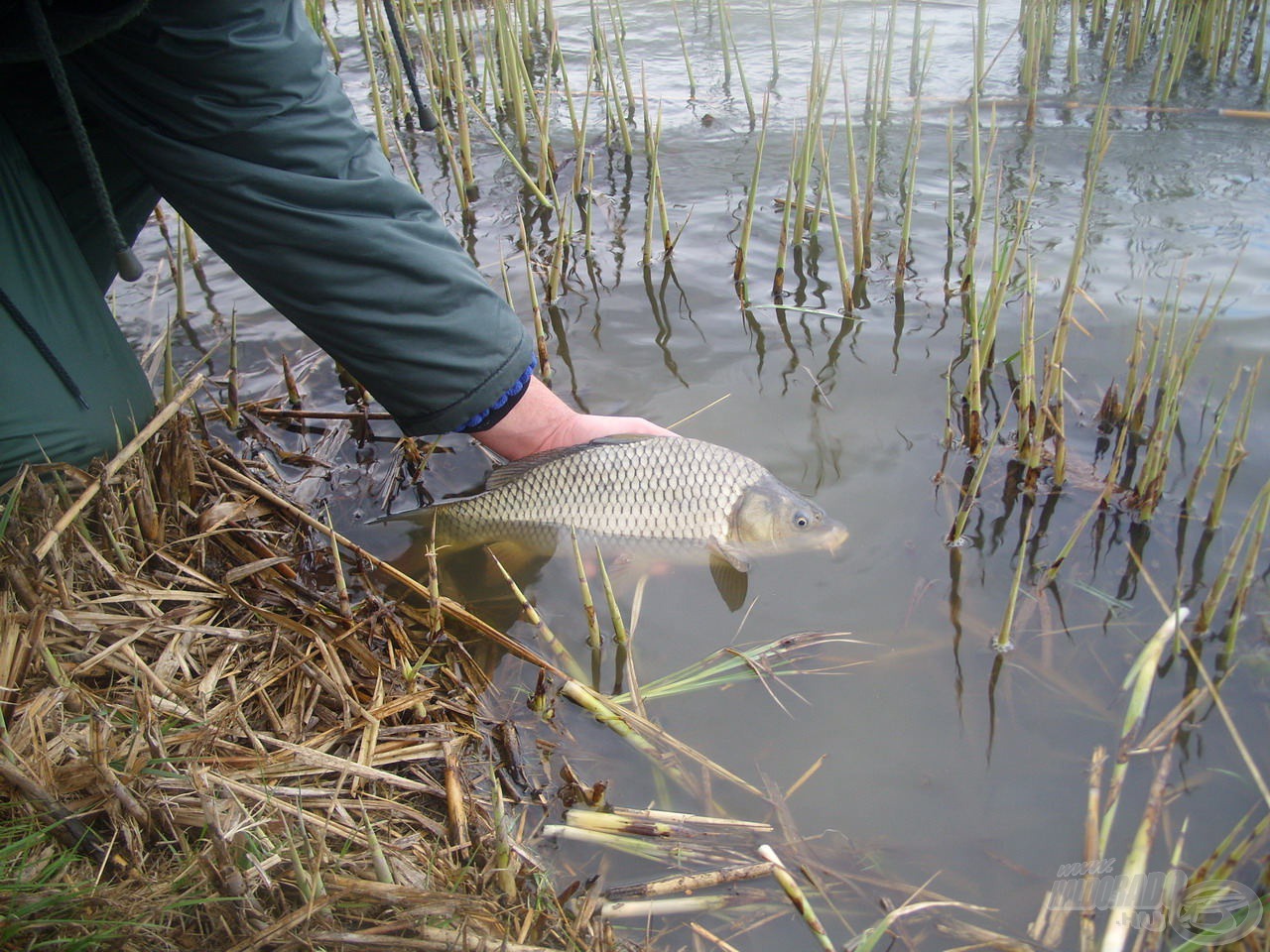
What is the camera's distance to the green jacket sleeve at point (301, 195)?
2268mm

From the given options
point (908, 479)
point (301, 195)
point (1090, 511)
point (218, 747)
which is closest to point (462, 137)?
point (301, 195)

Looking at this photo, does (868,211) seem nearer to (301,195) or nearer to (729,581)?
(729,581)

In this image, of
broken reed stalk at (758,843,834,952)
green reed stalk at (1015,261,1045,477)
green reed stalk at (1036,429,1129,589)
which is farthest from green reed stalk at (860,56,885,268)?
broken reed stalk at (758,843,834,952)

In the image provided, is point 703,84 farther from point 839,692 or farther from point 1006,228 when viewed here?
point 839,692

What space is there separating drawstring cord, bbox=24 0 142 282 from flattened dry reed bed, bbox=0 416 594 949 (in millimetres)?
476

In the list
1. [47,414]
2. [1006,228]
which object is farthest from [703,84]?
[47,414]

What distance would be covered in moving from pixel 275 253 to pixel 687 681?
1.56m

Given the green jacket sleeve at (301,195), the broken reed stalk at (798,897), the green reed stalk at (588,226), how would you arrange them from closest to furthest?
1. the broken reed stalk at (798,897)
2. the green jacket sleeve at (301,195)
3. the green reed stalk at (588,226)

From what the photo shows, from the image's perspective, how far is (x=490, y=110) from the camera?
676 centimetres

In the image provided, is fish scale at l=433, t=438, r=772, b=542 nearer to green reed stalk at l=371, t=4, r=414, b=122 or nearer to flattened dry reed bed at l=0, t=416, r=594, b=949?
flattened dry reed bed at l=0, t=416, r=594, b=949

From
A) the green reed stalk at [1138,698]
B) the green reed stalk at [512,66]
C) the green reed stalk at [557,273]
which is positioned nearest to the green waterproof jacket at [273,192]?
the green reed stalk at [557,273]

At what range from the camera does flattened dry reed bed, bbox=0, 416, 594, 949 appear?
5.19ft

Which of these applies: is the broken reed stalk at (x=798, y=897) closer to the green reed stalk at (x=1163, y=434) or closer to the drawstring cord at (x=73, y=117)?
the green reed stalk at (x=1163, y=434)

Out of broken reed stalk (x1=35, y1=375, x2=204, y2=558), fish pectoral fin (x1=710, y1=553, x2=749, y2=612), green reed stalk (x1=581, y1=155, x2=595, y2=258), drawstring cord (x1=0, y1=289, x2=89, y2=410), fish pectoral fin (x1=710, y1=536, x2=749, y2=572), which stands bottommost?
fish pectoral fin (x1=710, y1=553, x2=749, y2=612)
